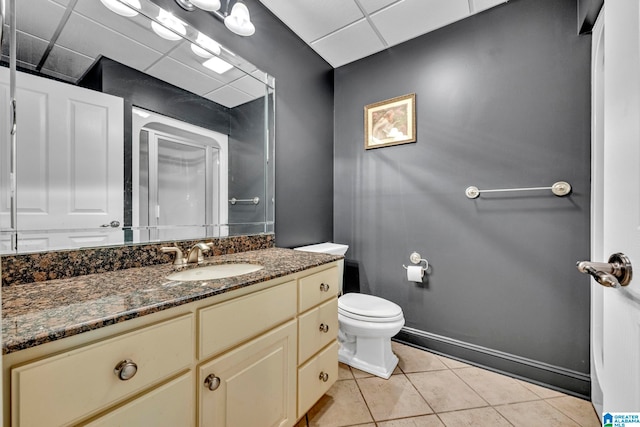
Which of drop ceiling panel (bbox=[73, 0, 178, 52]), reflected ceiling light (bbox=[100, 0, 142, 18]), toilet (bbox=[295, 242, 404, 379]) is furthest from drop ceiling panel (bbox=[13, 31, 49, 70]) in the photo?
toilet (bbox=[295, 242, 404, 379])

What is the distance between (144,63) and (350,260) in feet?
6.12

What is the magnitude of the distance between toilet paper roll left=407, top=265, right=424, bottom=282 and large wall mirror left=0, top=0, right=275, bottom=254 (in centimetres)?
119

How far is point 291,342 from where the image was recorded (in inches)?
41.4

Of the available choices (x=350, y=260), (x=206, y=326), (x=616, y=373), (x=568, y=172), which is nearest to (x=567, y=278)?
(x=568, y=172)

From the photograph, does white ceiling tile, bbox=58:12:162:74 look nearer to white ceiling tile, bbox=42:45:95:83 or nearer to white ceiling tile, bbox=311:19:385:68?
white ceiling tile, bbox=42:45:95:83

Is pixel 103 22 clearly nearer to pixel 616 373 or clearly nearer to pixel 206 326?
pixel 206 326

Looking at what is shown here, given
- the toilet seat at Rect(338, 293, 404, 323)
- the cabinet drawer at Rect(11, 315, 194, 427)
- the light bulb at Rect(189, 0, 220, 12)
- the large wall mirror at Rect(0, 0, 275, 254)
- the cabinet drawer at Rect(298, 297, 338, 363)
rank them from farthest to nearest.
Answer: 1. the toilet seat at Rect(338, 293, 404, 323)
2. the light bulb at Rect(189, 0, 220, 12)
3. the cabinet drawer at Rect(298, 297, 338, 363)
4. the large wall mirror at Rect(0, 0, 275, 254)
5. the cabinet drawer at Rect(11, 315, 194, 427)

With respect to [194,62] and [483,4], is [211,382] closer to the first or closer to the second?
[194,62]

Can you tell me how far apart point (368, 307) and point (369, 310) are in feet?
0.17

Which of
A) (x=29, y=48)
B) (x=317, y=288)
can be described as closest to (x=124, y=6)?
(x=29, y=48)

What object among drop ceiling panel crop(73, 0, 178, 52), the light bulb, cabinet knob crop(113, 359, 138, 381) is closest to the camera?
cabinet knob crop(113, 359, 138, 381)

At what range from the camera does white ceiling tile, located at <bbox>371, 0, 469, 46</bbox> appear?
1.60 m
